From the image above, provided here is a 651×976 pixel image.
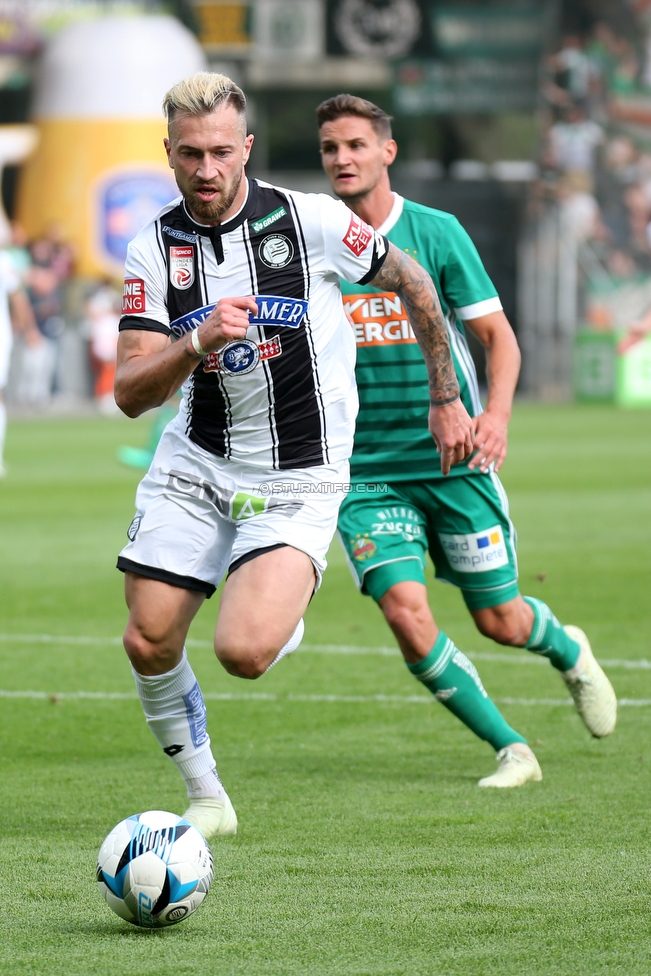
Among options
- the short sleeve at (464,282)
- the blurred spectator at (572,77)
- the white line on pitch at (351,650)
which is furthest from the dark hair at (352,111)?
the blurred spectator at (572,77)

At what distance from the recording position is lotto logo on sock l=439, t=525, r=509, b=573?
584cm

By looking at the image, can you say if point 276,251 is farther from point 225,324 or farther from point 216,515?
point 216,515

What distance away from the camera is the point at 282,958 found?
3637 mm

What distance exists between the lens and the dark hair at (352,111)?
5.80 m

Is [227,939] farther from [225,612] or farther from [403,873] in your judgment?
[225,612]

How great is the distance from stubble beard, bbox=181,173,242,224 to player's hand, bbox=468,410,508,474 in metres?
1.25

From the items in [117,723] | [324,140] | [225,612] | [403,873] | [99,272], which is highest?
[324,140]

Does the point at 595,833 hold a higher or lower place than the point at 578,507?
higher

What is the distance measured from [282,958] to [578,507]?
35.4ft

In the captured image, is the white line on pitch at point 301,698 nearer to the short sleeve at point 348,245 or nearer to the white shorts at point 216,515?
the white shorts at point 216,515

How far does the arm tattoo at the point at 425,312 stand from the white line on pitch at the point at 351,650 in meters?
2.70

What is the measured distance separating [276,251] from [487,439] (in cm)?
109

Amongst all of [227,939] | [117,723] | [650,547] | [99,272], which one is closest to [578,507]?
[650,547]

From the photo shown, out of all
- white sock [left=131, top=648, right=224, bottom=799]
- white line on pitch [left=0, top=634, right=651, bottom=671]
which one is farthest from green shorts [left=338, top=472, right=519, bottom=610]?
white line on pitch [left=0, top=634, right=651, bottom=671]
